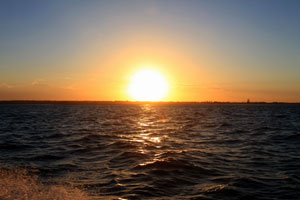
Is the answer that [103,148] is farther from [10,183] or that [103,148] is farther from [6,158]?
[10,183]

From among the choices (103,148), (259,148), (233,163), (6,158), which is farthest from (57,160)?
(259,148)

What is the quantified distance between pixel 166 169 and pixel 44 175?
18.0ft

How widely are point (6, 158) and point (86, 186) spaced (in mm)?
7613

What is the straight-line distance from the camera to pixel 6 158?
48.1ft

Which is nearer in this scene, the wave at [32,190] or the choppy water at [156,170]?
the wave at [32,190]

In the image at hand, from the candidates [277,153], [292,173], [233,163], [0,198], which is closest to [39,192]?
[0,198]

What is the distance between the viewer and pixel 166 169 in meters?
12.4

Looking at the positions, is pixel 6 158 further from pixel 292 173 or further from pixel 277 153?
pixel 277 153

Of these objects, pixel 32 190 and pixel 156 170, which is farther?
pixel 156 170

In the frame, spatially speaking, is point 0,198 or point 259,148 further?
point 259,148

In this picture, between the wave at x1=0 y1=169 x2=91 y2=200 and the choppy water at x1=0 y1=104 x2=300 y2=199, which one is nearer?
the wave at x1=0 y1=169 x2=91 y2=200

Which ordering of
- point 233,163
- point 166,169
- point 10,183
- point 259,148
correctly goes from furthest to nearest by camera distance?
point 259,148, point 233,163, point 166,169, point 10,183

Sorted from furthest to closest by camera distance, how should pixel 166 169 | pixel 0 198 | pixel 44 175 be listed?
pixel 166 169 < pixel 44 175 < pixel 0 198

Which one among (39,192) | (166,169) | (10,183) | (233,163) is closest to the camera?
(39,192)
